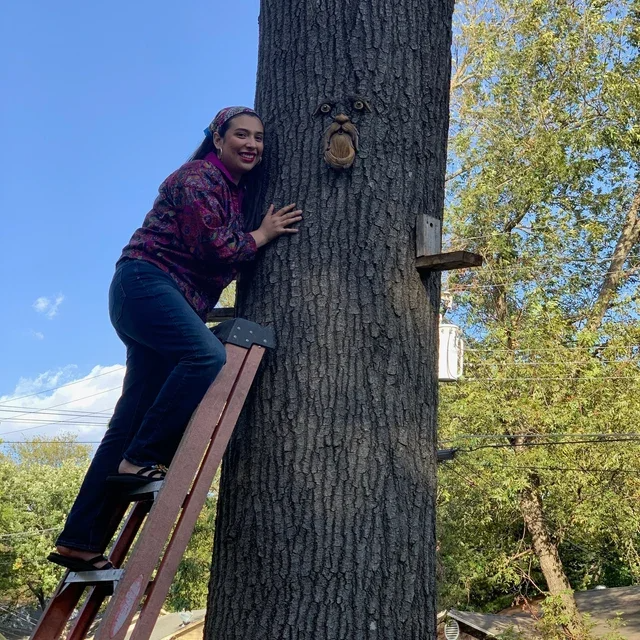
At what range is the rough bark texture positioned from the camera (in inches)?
83.2

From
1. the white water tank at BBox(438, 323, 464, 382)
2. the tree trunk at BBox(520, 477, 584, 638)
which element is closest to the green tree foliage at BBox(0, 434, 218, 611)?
the tree trunk at BBox(520, 477, 584, 638)

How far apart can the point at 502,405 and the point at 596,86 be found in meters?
6.93

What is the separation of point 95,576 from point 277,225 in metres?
1.22

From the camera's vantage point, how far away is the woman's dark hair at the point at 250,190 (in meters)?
2.55

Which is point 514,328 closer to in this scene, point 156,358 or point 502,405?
point 502,405

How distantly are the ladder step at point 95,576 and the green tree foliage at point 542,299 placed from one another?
30.5 ft

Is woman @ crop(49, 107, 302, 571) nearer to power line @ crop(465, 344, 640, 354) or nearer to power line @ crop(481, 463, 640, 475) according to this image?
power line @ crop(481, 463, 640, 475)

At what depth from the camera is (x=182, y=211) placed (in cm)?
247

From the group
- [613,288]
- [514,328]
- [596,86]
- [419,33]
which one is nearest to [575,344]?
[514,328]

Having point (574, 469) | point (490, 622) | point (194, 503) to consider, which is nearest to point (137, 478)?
point (194, 503)

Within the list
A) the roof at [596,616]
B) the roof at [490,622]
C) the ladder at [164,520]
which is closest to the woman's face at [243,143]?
the ladder at [164,520]

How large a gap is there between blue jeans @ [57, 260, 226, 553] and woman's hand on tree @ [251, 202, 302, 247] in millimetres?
320

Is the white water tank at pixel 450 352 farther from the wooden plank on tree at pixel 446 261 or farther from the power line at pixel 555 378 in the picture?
the wooden plank on tree at pixel 446 261

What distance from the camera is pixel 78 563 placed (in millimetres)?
2367
